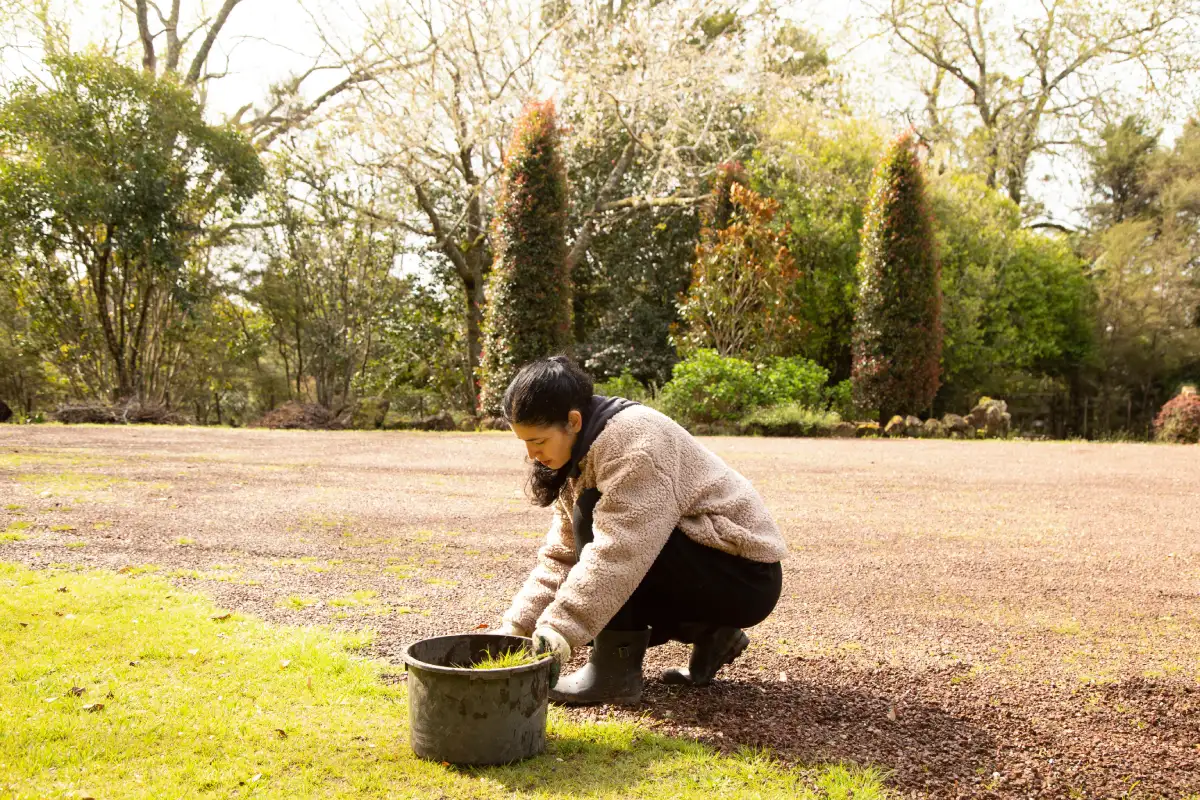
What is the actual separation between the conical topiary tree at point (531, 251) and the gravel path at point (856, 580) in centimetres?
553

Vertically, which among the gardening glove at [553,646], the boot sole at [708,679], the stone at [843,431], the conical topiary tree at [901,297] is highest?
the conical topiary tree at [901,297]

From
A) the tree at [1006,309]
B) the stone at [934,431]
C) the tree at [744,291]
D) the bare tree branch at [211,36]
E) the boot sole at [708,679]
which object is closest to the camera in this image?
the boot sole at [708,679]

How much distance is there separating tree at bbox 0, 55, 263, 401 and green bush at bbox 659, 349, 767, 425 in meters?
7.35

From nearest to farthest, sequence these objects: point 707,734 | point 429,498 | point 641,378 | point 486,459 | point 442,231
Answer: point 707,734 → point 429,498 → point 486,459 → point 641,378 → point 442,231

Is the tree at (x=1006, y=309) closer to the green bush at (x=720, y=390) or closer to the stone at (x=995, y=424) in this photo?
the stone at (x=995, y=424)

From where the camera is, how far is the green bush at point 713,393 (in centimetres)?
1234

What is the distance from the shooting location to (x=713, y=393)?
12289mm

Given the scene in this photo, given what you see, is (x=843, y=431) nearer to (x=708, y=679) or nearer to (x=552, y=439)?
(x=708, y=679)

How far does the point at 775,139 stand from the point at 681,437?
15611 mm

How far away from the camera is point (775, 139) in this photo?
55.6 ft

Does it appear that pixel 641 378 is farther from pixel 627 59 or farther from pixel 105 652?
pixel 105 652

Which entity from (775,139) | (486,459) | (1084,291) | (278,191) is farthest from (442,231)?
(1084,291)

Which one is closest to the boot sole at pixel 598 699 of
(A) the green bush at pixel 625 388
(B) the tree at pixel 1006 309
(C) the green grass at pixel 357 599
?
(C) the green grass at pixel 357 599

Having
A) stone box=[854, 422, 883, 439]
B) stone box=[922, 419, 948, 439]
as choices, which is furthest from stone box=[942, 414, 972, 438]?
stone box=[854, 422, 883, 439]
